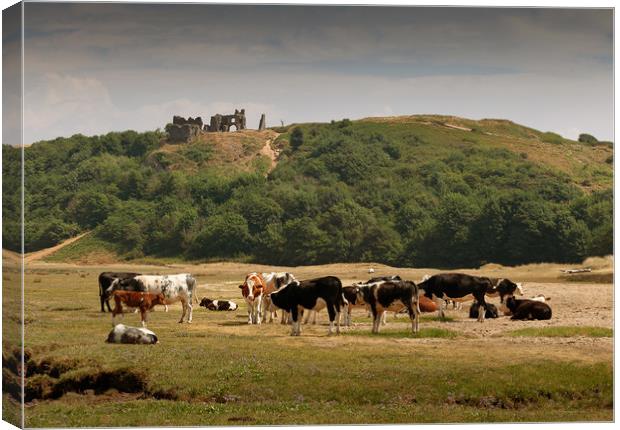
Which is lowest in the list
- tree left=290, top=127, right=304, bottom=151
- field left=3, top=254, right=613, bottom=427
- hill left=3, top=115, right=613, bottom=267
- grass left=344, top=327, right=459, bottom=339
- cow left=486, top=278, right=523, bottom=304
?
field left=3, top=254, right=613, bottom=427

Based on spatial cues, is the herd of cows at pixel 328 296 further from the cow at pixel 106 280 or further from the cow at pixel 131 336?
the cow at pixel 131 336

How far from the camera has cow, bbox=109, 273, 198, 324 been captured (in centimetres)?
3044

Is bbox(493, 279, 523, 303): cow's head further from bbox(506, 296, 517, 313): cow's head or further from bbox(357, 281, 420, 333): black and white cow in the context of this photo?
bbox(357, 281, 420, 333): black and white cow

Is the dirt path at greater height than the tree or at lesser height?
lesser

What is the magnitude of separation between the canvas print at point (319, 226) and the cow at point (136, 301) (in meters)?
0.14

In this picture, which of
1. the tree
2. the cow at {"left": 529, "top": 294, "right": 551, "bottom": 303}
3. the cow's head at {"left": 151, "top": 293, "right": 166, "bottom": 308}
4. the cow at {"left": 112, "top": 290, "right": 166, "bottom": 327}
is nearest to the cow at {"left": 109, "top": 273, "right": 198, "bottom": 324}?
the cow's head at {"left": 151, "top": 293, "right": 166, "bottom": 308}

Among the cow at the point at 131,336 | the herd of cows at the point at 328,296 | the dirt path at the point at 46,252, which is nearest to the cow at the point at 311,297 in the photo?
the herd of cows at the point at 328,296

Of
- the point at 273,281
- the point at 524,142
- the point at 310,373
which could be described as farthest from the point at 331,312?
the point at 524,142

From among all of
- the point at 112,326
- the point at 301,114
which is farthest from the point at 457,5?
the point at 112,326

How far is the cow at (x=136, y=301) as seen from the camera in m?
29.1

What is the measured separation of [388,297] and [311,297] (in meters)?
1.64

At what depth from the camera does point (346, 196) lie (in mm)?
34531

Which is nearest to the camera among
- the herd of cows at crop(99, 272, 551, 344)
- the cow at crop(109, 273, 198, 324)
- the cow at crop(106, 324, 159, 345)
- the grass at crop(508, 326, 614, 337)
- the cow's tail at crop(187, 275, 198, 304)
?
the cow at crop(106, 324, 159, 345)

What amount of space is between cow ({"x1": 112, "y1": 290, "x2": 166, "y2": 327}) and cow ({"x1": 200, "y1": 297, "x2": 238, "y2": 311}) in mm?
2939
